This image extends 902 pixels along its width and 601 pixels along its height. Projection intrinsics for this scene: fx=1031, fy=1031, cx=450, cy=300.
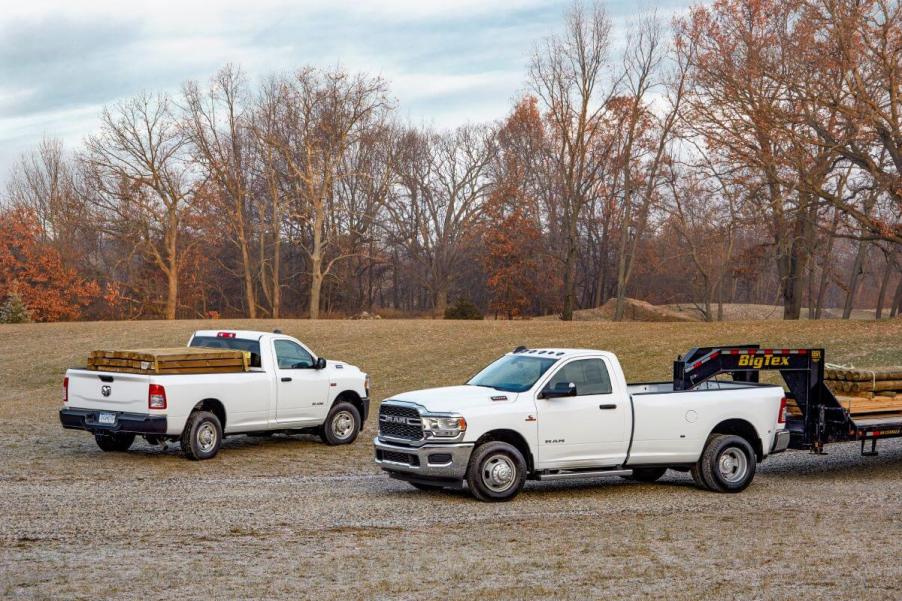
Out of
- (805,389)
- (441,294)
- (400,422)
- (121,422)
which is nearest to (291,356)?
(121,422)

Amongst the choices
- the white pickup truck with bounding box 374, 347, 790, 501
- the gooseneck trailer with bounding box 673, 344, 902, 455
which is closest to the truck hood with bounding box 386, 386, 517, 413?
the white pickup truck with bounding box 374, 347, 790, 501

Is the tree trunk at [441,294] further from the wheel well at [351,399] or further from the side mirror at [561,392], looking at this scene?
the side mirror at [561,392]

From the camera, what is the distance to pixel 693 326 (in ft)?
126

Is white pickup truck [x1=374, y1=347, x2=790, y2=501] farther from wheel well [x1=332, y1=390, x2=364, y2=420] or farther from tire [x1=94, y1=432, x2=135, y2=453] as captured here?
tire [x1=94, y1=432, x2=135, y2=453]

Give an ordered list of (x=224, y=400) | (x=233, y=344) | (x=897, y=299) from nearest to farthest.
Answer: (x=224, y=400) → (x=233, y=344) → (x=897, y=299)

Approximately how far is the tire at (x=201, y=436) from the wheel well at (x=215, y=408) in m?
0.16

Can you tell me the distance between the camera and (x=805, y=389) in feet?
46.5

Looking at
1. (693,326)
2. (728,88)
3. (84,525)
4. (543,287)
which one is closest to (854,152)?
(728,88)

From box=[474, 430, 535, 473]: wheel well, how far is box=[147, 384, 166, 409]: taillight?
5241 millimetres

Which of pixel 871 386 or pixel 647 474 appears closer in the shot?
pixel 647 474

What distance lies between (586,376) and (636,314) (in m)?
45.2

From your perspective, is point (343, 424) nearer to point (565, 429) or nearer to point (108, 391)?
point (108, 391)

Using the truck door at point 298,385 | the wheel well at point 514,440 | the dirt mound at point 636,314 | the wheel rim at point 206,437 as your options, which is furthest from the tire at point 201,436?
the dirt mound at point 636,314

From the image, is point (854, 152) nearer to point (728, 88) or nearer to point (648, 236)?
point (728, 88)
